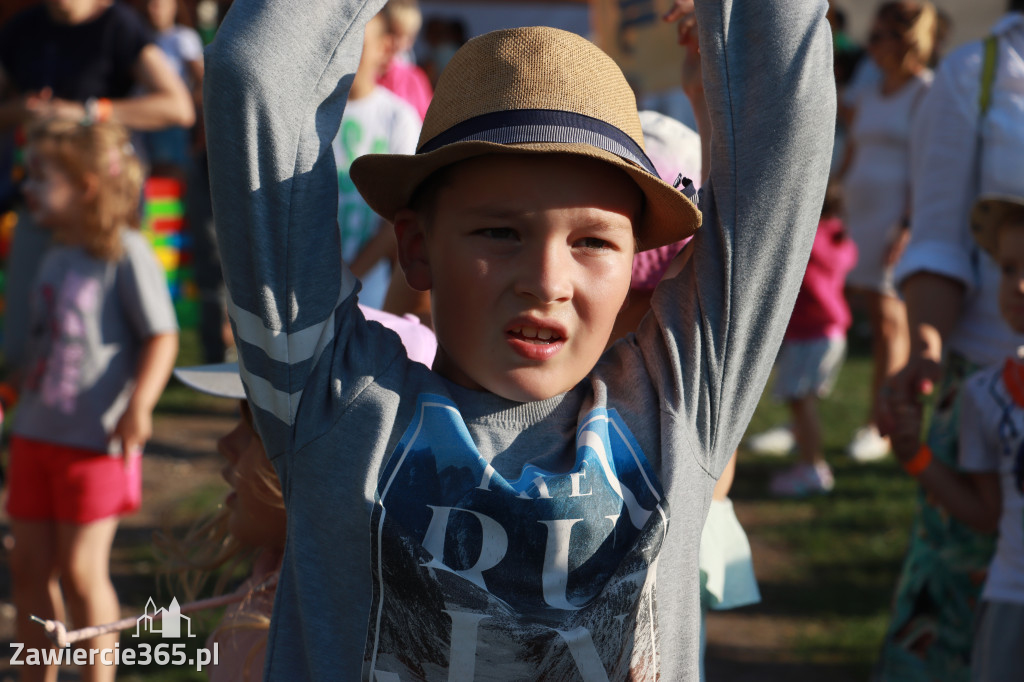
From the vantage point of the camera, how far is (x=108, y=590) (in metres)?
3.45

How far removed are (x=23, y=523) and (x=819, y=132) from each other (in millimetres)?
2888

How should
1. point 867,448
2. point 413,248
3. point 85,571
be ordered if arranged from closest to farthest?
1. point 413,248
2. point 85,571
3. point 867,448

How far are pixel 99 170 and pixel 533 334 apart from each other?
2.86m

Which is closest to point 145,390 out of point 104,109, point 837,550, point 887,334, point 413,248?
point 104,109

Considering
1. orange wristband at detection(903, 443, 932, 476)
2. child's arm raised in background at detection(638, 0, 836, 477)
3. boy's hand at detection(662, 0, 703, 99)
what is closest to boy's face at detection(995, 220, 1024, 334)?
orange wristband at detection(903, 443, 932, 476)

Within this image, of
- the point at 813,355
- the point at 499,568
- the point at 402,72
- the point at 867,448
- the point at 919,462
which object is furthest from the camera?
the point at 867,448

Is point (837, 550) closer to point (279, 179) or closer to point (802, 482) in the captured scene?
point (802, 482)

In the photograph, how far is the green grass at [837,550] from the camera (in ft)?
13.6

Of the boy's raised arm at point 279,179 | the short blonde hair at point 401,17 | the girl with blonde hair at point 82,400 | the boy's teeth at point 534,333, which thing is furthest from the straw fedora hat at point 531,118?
the short blonde hair at point 401,17

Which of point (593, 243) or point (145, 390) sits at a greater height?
point (145, 390)

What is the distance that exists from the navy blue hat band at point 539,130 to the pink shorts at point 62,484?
2.40 meters

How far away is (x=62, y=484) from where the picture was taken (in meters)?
3.43

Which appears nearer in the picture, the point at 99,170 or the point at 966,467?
the point at 966,467

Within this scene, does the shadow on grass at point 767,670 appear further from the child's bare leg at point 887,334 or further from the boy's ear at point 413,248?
the boy's ear at point 413,248
